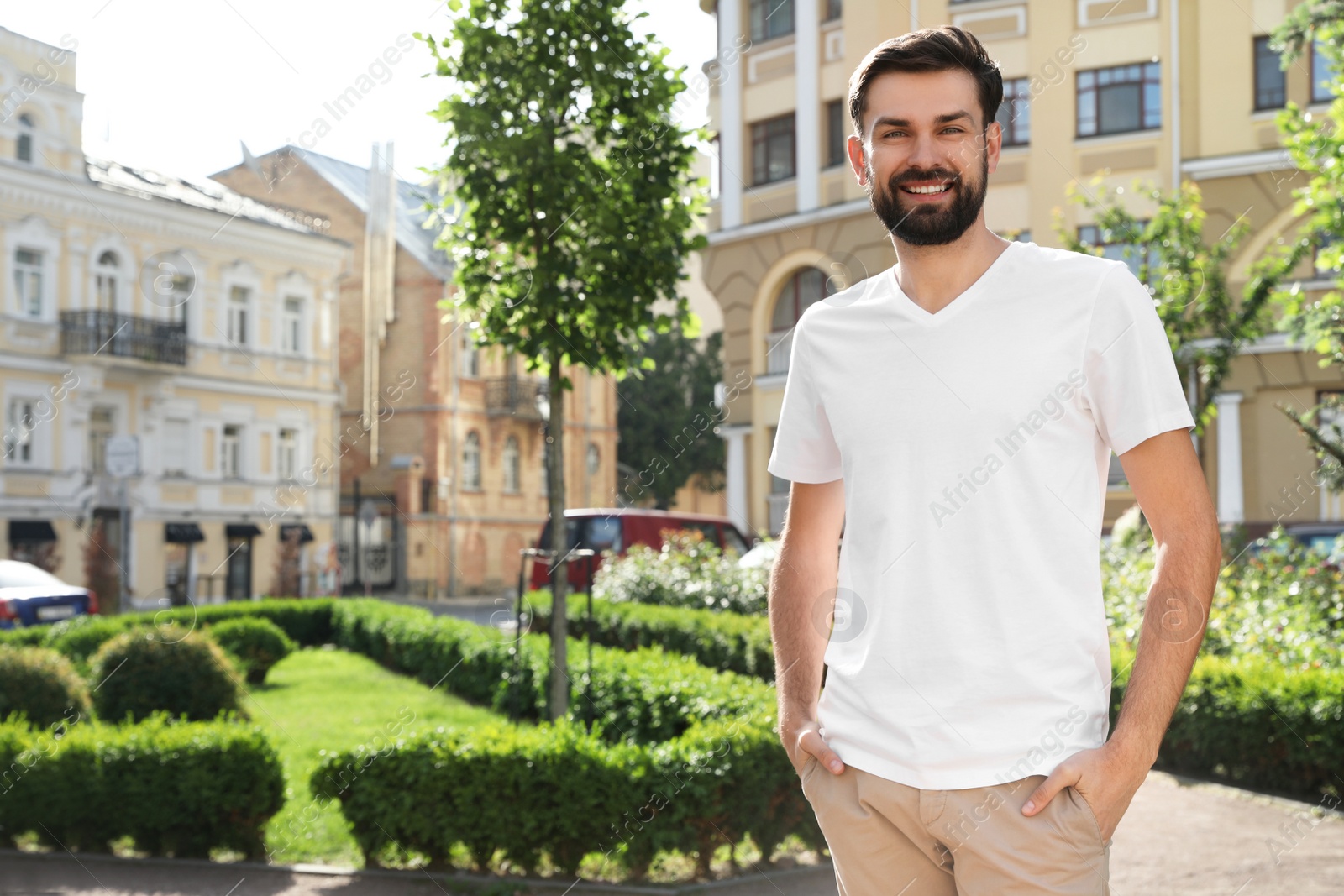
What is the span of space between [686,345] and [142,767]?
154ft

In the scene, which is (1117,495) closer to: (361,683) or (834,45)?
(834,45)

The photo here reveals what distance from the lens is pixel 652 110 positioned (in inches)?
324

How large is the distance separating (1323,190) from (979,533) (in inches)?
326

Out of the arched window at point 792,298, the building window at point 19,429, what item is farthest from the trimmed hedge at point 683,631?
the building window at point 19,429

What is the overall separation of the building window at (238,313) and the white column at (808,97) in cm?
1962

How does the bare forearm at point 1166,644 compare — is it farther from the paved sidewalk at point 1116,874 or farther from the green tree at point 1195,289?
the green tree at point 1195,289

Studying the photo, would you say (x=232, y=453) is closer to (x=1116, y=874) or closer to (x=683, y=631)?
(x=683, y=631)

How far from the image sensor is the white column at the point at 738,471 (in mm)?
25703

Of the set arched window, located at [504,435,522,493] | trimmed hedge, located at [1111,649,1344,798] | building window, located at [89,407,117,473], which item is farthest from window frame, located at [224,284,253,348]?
trimmed hedge, located at [1111,649,1344,798]

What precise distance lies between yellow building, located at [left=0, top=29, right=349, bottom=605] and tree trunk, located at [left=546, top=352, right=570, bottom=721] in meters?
22.9

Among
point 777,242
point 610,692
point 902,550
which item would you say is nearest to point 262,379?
point 777,242

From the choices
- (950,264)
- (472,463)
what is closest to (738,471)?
(472,463)

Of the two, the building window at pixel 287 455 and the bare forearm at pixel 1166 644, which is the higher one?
the building window at pixel 287 455

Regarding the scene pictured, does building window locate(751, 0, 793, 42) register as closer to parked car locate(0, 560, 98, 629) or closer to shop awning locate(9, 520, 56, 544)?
parked car locate(0, 560, 98, 629)
